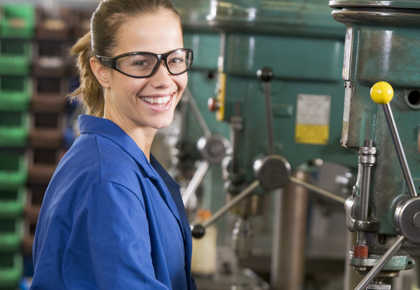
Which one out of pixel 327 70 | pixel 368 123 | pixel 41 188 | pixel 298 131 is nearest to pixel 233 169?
pixel 298 131

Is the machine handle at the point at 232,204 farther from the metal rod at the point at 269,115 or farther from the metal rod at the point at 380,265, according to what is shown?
the metal rod at the point at 380,265

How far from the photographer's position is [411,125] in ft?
3.58

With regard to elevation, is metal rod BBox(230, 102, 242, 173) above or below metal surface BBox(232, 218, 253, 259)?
above

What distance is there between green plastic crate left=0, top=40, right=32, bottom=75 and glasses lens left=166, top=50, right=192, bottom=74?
3.29m

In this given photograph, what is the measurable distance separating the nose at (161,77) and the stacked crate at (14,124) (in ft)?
10.9

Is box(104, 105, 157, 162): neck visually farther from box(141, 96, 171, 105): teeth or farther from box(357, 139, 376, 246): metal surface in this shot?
box(357, 139, 376, 246): metal surface

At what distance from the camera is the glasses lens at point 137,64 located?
3.53 ft

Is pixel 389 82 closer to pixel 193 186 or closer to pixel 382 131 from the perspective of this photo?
pixel 382 131

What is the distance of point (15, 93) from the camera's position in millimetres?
4156

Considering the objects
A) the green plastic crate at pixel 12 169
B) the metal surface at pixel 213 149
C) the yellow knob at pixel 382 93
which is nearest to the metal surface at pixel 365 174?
the yellow knob at pixel 382 93

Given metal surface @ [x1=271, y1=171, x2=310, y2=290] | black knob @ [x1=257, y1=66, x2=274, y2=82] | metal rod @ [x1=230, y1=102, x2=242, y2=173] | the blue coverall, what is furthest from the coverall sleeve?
metal surface @ [x1=271, y1=171, x2=310, y2=290]

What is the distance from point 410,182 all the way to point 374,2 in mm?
346

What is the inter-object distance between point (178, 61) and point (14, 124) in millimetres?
3425

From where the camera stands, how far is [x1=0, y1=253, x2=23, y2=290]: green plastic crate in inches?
163
